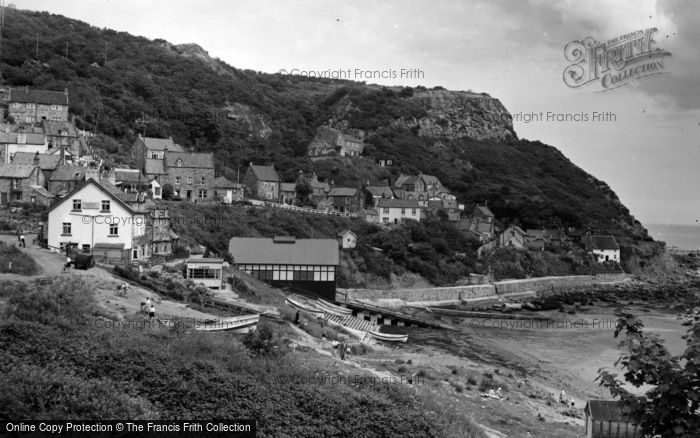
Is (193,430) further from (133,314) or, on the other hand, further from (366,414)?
(133,314)

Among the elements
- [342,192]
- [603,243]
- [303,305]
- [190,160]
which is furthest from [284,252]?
[603,243]

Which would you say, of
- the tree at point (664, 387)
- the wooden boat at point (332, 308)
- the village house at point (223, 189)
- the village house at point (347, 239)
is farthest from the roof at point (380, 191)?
the tree at point (664, 387)

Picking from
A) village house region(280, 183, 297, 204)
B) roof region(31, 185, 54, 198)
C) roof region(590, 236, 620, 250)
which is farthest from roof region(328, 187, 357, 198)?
roof region(590, 236, 620, 250)

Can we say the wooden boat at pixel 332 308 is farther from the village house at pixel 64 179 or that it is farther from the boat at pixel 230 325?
the village house at pixel 64 179

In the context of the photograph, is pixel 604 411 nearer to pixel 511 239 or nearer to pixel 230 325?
pixel 230 325

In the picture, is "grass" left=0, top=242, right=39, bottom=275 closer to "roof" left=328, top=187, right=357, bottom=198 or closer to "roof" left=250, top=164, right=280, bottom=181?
"roof" left=250, top=164, right=280, bottom=181
